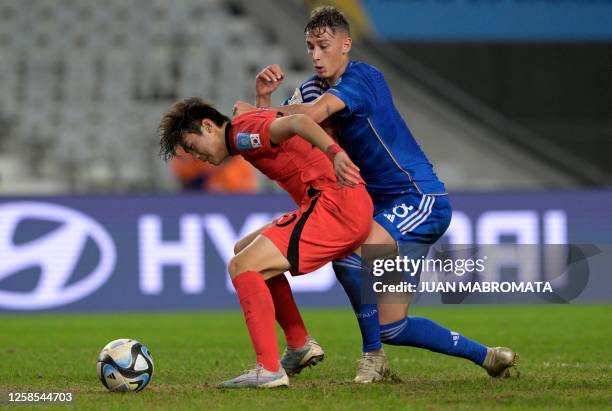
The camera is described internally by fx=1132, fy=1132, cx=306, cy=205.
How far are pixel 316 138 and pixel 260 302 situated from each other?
2.79 feet

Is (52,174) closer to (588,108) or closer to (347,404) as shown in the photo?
(588,108)

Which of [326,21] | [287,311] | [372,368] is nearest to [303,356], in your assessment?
[287,311]

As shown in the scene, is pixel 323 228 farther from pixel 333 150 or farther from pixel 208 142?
pixel 208 142

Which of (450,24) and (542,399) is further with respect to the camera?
(450,24)

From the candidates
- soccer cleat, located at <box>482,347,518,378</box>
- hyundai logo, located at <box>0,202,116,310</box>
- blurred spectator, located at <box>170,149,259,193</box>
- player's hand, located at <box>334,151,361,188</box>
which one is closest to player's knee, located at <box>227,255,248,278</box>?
player's hand, located at <box>334,151,361,188</box>

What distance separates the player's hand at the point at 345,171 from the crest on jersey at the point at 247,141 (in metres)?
0.59

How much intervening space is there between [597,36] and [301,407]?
14521 mm

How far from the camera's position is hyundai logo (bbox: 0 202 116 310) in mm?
11242

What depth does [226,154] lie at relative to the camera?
221 inches

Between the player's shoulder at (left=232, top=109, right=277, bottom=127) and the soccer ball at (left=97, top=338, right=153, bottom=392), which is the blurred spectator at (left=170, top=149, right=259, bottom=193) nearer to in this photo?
the player's shoulder at (left=232, top=109, right=277, bottom=127)

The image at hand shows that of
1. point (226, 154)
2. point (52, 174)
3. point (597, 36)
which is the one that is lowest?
point (226, 154)

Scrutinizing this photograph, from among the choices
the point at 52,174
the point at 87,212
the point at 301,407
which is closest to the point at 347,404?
the point at 301,407

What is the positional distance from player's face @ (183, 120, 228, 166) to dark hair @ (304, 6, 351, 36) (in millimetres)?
691

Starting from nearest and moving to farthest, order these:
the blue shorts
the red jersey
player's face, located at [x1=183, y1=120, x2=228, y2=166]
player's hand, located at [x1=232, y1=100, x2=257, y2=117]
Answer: the red jersey → player's face, located at [x1=183, y1=120, x2=228, y2=166] → the blue shorts → player's hand, located at [x1=232, y1=100, x2=257, y2=117]
